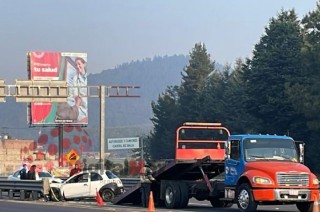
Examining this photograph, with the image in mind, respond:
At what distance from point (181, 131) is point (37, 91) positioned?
25172mm

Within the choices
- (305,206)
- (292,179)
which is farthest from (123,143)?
(292,179)

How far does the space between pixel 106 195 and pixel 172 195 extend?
25.8 feet

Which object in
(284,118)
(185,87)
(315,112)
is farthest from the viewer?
(185,87)

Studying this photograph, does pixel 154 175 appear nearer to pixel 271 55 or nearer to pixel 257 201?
pixel 257 201

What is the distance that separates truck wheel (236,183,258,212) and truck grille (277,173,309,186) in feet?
2.99

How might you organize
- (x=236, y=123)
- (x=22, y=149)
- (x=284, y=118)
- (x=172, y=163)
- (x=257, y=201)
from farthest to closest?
(x=22, y=149), (x=236, y=123), (x=284, y=118), (x=172, y=163), (x=257, y=201)

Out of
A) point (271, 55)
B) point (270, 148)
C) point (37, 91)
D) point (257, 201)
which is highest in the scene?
point (271, 55)

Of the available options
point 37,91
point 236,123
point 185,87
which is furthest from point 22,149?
point 37,91

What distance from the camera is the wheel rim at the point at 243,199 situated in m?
23.1

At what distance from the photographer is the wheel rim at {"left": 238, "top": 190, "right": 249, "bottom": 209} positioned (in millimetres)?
23062

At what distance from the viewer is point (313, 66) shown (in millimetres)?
70562

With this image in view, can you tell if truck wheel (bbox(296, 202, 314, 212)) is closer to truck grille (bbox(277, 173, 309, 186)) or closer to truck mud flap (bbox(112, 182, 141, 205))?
truck grille (bbox(277, 173, 309, 186))

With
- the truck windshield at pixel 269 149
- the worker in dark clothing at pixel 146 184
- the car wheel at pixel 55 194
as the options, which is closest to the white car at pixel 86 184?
the car wheel at pixel 55 194

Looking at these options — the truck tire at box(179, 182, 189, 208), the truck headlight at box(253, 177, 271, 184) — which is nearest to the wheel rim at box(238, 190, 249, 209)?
the truck headlight at box(253, 177, 271, 184)
